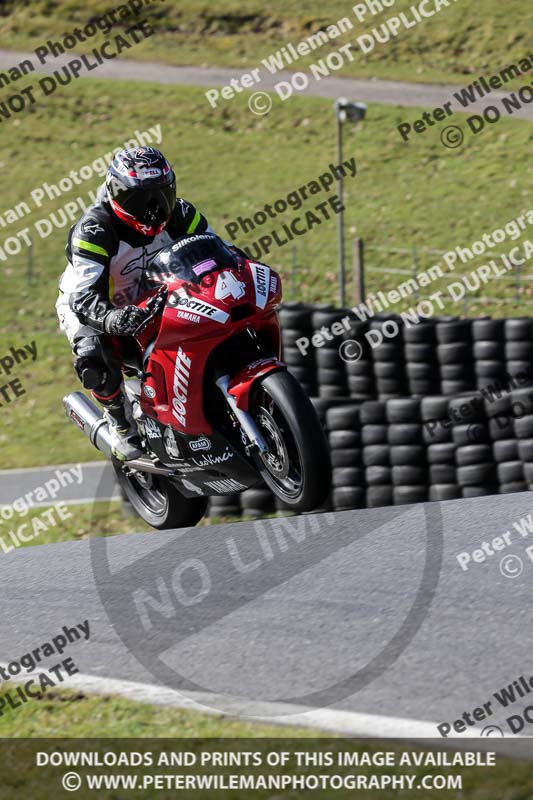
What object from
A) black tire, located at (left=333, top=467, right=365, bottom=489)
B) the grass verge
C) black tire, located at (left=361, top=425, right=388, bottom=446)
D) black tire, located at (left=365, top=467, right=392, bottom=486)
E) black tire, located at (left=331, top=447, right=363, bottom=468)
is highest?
the grass verge

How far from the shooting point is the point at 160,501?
799 centimetres

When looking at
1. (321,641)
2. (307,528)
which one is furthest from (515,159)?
(321,641)

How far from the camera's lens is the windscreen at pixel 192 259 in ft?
21.2

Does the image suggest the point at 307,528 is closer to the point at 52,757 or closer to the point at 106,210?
the point at 106,210

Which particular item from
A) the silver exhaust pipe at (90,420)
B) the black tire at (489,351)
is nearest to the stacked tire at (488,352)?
the black tire at (489,351)

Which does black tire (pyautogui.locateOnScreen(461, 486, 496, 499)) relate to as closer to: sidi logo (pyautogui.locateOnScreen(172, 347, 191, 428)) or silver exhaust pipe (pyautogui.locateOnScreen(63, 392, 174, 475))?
silver exhaust pipe (pyautogui.locateOnScreen(63, 392, 174, 475))

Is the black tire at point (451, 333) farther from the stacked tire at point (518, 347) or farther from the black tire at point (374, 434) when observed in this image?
the black tire at point (374, 434)

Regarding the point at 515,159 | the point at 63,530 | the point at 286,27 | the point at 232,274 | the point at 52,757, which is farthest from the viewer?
the point at 286,27

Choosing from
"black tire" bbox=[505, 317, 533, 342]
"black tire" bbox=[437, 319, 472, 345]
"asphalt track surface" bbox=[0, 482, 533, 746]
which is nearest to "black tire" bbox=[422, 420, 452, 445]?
"black tire" bbox=[437, 319, 472, 345]

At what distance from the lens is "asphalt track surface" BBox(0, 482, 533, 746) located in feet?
15.5

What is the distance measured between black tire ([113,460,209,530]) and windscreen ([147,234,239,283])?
169 cm

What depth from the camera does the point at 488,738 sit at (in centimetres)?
416

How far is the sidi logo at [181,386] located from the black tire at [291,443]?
1.63 feet

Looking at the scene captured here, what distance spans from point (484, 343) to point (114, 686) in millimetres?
6987
